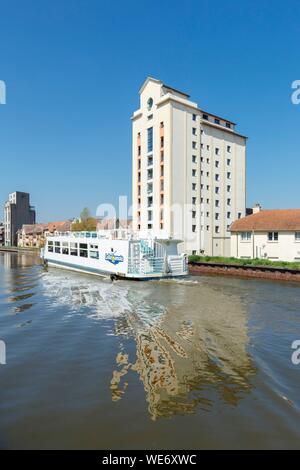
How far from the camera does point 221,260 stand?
3891 cm

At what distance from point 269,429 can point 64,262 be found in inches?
1347

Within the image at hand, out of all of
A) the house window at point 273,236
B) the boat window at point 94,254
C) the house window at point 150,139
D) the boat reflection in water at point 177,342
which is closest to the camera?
the boat reflection in water at point 177,342

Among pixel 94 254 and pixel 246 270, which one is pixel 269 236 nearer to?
pixel 246 270

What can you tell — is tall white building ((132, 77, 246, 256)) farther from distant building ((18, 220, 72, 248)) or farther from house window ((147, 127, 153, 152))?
distant building ((18, 220, 72, 248))

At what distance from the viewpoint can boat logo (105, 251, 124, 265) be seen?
93.4ft

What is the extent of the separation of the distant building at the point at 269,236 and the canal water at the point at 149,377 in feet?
71.1

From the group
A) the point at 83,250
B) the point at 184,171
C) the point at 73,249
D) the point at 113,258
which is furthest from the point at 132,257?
the point at 184,171

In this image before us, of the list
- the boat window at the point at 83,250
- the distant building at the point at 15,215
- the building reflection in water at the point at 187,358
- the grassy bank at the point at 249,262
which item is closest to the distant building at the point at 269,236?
the grassy bank at the point at 249,262

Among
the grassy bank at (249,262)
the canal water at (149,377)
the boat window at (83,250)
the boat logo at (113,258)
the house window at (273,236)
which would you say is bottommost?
the canal water at (149,377)

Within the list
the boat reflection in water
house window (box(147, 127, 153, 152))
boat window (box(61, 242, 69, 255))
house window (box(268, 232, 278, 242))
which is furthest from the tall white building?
the boat reflection in water

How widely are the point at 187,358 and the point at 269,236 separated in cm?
3250

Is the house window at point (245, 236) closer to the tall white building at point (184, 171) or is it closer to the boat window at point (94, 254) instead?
the tall white building at point (184, 171)

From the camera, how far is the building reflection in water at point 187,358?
753cm
